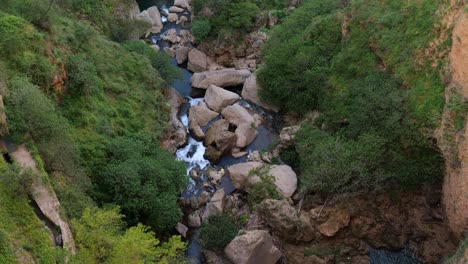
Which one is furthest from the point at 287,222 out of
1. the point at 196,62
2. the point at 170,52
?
the point at 170,52

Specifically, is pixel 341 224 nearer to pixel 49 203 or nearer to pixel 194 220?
pixel 194 220

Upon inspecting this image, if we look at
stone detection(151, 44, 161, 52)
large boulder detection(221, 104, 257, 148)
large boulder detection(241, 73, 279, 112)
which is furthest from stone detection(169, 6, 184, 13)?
large boulder detection(221, 104, 257, 148)

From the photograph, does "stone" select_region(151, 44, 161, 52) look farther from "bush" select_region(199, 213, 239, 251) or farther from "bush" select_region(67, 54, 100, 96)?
"bush" select_region(199, 213, 239, 251)

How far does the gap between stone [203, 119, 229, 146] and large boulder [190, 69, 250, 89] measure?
18.7 ft

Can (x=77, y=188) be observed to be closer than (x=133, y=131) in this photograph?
Yes

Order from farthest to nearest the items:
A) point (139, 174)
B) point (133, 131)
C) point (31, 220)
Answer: point (133, 131), point (139, 174), point (31, 220)

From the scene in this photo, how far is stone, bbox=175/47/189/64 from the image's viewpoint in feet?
151

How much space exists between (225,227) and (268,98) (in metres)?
13.8

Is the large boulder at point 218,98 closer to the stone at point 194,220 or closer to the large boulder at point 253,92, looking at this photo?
the large boulder at point 253,92

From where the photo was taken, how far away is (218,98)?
40.1m

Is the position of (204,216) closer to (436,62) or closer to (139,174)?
(139,174)

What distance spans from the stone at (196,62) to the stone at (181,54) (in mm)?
612

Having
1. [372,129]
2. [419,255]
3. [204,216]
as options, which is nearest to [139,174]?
[204,216]

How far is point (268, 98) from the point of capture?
3938 centimetres
